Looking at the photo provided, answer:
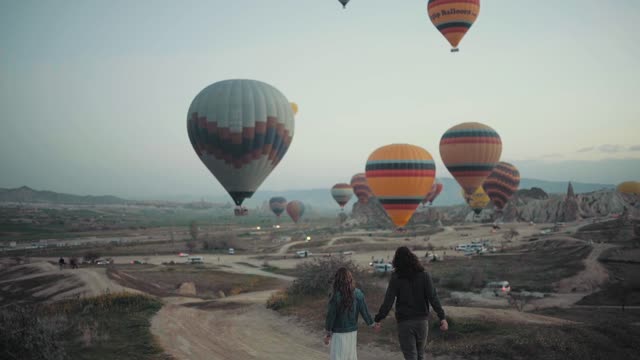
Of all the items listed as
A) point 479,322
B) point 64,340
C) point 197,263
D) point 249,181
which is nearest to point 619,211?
point 197,263

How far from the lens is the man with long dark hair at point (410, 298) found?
8.77m

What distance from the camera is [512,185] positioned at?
87.6m

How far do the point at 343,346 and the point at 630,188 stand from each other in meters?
137

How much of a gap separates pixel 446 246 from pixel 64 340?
70.4 metres

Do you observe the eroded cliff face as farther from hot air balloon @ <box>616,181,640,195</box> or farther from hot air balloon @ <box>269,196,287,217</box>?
hot air balloon @ <box>269,196,287,217</box>

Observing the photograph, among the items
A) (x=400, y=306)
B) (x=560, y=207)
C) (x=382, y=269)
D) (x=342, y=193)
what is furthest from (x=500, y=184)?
(x=400, y=306)

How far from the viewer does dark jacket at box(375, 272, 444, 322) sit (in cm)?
879

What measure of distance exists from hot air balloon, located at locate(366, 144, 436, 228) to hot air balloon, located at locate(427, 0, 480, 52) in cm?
1263

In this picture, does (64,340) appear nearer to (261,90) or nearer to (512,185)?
(261,90)

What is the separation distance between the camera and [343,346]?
9.05 meters

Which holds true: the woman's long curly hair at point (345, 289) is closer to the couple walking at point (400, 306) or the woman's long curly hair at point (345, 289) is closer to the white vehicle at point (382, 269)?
the couple walking at point (400, 306)

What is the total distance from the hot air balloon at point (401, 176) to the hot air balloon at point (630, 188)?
95737 millimetres

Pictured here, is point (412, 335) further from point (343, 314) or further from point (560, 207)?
point (560, 207)

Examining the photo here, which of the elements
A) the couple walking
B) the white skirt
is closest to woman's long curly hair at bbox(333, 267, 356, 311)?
the couple walking
